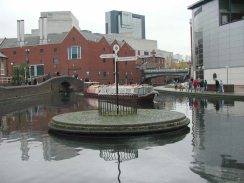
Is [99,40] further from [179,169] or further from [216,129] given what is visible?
[179,169]

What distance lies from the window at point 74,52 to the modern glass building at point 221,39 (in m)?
28.7

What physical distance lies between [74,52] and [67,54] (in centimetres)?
207

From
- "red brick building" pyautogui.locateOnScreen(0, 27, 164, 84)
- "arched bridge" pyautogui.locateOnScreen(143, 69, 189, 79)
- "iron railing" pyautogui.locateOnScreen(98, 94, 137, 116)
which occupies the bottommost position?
"iron railing" pyautogui.locateOnScreen(98, 94, 137, 116)

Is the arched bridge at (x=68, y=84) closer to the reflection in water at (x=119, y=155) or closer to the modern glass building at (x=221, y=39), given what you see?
the modern glass building at (x=221, y=39)

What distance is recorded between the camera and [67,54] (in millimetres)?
73125

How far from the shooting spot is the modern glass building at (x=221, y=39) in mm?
46500

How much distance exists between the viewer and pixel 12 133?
13297mm

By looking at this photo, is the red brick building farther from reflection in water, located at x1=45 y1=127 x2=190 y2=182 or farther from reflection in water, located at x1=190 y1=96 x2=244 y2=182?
reflection in water, located at x1=45 y1=127 x2=190 y2=182

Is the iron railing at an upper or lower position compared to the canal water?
upper

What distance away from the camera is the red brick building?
7138 centimetres

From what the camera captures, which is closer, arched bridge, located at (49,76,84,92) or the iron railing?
the iron railing

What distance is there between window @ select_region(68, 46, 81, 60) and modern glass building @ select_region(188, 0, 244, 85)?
28.7 metres

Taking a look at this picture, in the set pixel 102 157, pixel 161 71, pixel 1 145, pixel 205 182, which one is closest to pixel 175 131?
pixel 102 157

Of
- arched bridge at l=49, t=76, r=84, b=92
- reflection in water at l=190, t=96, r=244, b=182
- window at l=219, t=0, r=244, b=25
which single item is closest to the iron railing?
reflection in water at l=190, t=96, r=244, b=182
